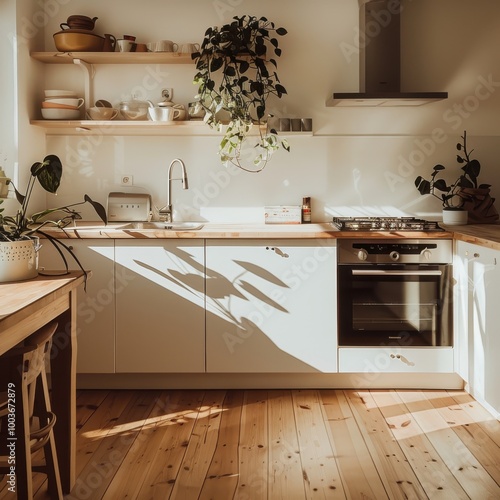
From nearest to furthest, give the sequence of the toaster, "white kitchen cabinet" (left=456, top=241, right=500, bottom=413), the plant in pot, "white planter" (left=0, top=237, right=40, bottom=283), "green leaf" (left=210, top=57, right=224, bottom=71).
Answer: "white planter" (left=0, top=237, right=40, bottom=283) < "white kitchen cabinet" (left=456, top=241, right=500, bottom=413) < "green leaf" (left=210, top=57, right=224, bottom=71) < the plant in pot < the toaster

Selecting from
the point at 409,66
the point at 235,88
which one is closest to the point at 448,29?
the point at 409,66

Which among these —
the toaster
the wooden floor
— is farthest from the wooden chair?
the toaster

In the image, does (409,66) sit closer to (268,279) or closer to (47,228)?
(268,279)

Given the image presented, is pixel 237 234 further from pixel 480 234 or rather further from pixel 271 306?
pixel 480 234

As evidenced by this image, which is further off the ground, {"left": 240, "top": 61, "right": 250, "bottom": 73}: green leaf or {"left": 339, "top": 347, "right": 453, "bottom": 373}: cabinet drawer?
{"left": 240, "top": 61, "right": 250, "bottom": 73}: green leaf

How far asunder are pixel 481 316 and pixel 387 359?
0.61 meters

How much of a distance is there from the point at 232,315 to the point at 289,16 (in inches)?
76.4

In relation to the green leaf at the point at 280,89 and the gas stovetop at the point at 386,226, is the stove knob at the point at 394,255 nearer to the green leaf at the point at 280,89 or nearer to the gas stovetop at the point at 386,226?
the gas stovetop at the point at 386,226

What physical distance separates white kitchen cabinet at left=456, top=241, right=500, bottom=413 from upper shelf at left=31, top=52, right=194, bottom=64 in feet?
6.47

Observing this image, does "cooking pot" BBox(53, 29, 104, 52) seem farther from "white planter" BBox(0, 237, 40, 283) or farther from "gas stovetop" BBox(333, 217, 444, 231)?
"white planter" BBox(0, 237, 40, 283)

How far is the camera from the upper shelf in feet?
A: 11.6

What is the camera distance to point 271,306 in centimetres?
328

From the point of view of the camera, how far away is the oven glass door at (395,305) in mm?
3254

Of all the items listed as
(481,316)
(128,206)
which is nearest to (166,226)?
(128,206)
